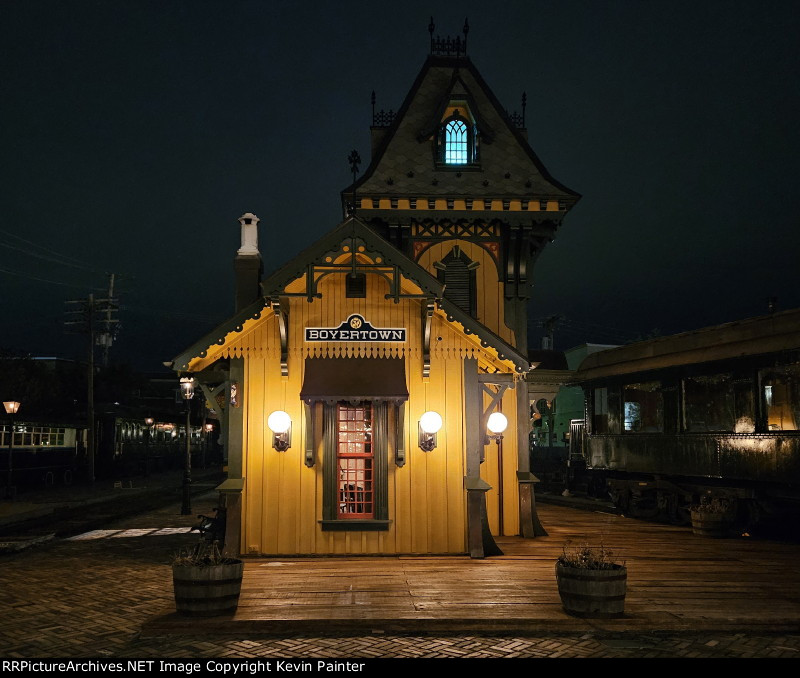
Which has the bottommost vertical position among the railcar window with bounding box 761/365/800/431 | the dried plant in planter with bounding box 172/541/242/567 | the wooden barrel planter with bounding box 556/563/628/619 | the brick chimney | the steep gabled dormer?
the wooden barrel planter with bounding box 556/563/628/619

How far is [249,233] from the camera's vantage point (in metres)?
15.8

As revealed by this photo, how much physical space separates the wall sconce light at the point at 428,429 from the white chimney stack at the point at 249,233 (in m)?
4.97

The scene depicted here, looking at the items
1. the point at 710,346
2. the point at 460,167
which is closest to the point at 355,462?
the point at 460,167

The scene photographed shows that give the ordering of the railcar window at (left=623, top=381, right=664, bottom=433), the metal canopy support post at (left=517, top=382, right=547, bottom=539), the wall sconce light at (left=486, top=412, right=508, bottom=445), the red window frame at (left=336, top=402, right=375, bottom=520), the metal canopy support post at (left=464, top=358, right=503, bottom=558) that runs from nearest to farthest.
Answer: the metal canopy support post at (left=464, top=358, right=503, bottom=558) → the red window frame at (left=336, top=402, right=375, bottom=520) → the wall sconce light at (left=486, top=412, right=508, bottom=445) → the metal canopy support post at (left=517, top=382, right=547, bottom=539) → the railcar window at (left=623, top=381, right=664, bottom=433)

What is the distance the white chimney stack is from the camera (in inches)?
614

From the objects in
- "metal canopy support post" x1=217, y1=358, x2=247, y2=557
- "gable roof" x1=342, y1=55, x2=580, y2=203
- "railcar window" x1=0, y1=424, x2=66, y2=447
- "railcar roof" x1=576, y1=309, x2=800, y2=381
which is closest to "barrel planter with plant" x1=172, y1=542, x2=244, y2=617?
"metal canopy support post" x1=217, y1=358, x2=247, y2=557

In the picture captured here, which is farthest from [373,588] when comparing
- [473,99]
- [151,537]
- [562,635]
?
[473,99]

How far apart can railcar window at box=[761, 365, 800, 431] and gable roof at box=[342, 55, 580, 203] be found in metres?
5.76

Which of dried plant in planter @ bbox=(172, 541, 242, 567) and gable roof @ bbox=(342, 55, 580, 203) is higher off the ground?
gable roof @ bbox=(342, 55, 580, 203)

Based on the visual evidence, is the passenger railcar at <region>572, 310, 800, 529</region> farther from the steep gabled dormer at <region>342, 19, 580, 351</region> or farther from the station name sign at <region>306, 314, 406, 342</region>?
the station name sign at <region>306, 314, 406, 342</region>

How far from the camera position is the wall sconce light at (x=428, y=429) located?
45.2 feet

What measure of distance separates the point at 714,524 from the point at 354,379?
8.86m

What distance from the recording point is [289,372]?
14.0 meters

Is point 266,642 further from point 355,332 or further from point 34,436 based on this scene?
point 34,436
